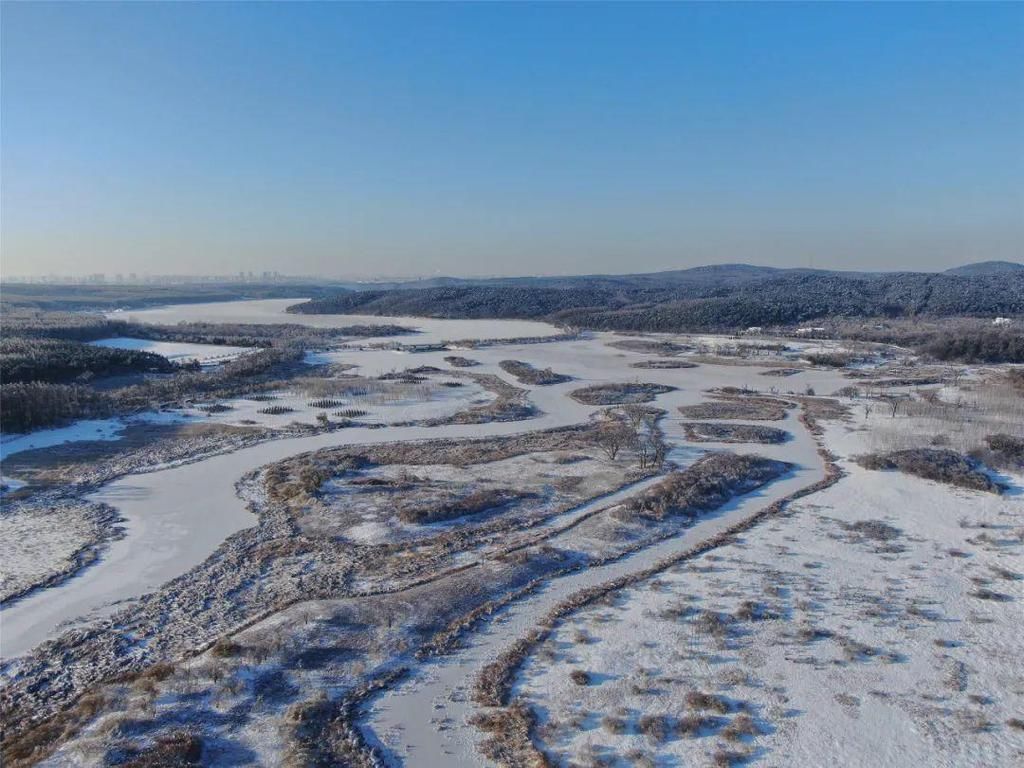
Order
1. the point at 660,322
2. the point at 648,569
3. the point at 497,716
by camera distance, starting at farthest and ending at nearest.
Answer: the point at 660,322
the point at 648,569
the point at 497,716

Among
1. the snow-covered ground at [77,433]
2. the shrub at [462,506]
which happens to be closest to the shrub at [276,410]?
the snow-covered ground at [77,433]

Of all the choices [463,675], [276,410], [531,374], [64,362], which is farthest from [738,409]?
[64,362]

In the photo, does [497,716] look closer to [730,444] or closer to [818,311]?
[730,444]

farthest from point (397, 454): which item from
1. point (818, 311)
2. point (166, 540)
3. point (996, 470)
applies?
point (818, 311)

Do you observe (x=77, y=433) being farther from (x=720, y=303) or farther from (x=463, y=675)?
(x=720, y=303)

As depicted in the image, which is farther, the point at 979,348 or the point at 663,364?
the point at 979,348

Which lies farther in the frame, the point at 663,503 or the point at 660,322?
the point at 660,322
